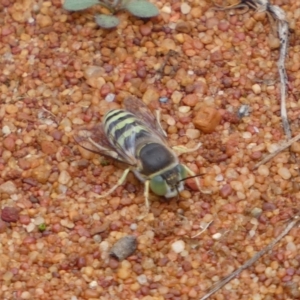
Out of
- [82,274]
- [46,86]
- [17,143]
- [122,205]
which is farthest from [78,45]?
[82,274]

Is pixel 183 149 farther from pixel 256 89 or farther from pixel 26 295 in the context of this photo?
→ pixel 26 295

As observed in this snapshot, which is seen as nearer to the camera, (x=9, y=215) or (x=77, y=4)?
(x=9, y=215)

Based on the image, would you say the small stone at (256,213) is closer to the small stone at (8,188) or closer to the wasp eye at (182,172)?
the wasp eye at (182,172)

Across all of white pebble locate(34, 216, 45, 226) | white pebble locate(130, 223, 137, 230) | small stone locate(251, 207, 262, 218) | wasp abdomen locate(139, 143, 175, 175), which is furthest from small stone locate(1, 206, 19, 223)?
small stone locate(251, 207, 262, 218)

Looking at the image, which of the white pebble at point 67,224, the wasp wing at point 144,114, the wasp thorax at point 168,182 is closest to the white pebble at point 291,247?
the wasp thorax at point 168,182

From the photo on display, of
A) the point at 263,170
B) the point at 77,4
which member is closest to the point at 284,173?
the point at 263,170

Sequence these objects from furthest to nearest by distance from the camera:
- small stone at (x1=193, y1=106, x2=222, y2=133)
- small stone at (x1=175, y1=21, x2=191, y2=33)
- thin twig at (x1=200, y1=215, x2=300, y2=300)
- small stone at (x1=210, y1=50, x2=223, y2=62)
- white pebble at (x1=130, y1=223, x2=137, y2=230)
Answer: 1. small stone at (x1=175, y1=21, x2=191, y2=33)
2. small stone at (x1=210, y1=50, x2=223, y2=62)
3. small stone at (x1=193, y1=106, x2=222, y2=133)
4. white pebble at (x1=130, y1=223, x2=137, y2=230)
5. thin twig at (x1=200, y1=215, x2=300, y2=300)

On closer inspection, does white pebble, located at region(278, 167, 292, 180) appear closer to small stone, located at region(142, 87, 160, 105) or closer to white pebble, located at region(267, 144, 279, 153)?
white pebble, located at region(267, 144, 279, 153)

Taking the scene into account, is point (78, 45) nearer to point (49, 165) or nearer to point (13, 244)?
point (49, 165)
